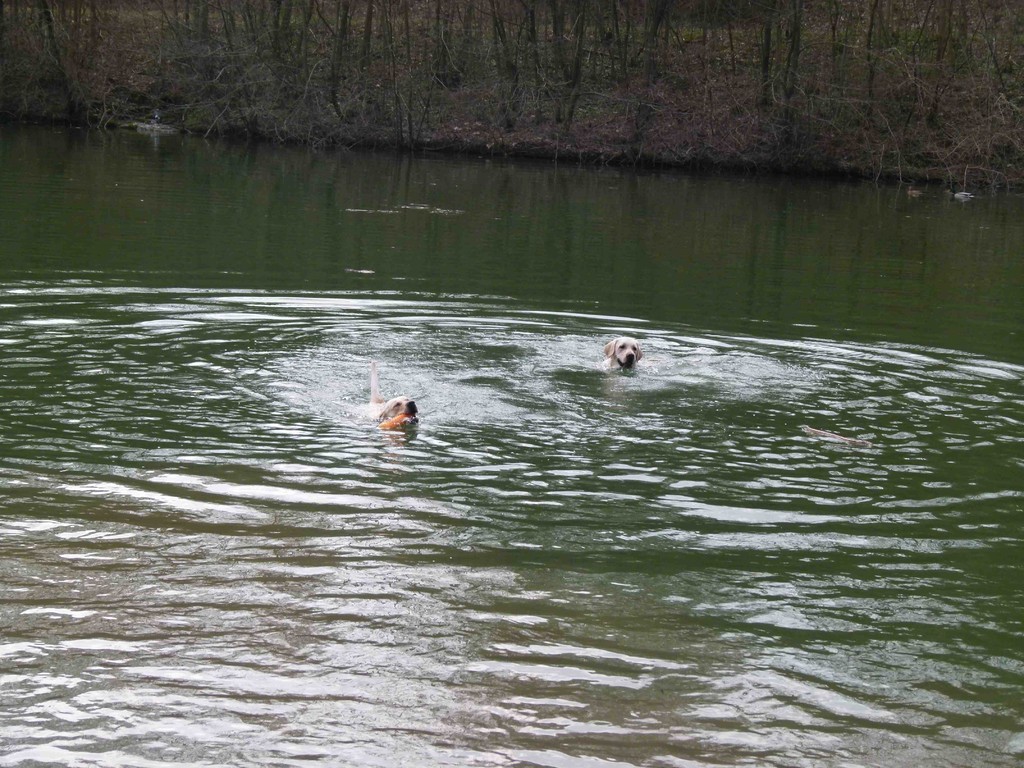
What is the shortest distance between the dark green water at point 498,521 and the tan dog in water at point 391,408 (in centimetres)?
16

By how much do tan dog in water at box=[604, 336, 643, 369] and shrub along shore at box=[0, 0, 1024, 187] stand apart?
25.6 metres

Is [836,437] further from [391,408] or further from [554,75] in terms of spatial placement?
[554,75]

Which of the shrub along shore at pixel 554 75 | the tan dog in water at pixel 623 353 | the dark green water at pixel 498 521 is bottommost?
the dark green water at pixel 498 521

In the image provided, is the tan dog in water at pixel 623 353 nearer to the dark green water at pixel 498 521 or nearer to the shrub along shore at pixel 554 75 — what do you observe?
the dark green water at pixel 498 521

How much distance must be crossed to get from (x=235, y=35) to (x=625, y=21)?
12100 mm

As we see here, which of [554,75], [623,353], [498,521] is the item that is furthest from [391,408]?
[554,75]

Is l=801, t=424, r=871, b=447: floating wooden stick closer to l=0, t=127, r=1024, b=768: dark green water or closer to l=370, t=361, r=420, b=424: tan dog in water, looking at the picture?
l=0, t=127, r=1024, b=768: dark green water

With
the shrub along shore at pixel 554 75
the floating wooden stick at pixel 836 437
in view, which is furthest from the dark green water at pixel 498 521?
the shrub along shore at pixel 554 75

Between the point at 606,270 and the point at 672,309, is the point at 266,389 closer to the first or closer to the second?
the point at 672,309

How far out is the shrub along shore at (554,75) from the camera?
113 ft

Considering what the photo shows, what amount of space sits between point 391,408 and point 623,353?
254 cm

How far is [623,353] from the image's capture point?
992cm

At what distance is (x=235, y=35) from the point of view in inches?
1513

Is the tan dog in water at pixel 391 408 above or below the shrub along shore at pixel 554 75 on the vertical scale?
below
